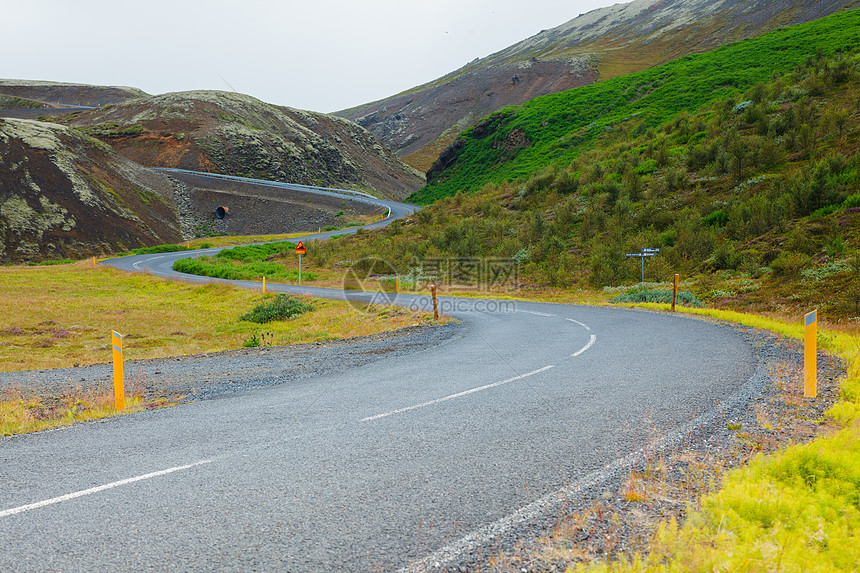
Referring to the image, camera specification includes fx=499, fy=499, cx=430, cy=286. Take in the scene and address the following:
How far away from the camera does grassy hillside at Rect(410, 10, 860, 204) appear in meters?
52.7

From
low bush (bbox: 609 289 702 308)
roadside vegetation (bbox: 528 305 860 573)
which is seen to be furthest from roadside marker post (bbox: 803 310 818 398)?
low bush (bbox: 609 289 702 308)

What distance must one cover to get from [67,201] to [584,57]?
413ft

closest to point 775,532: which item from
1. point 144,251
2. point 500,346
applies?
point 500,346

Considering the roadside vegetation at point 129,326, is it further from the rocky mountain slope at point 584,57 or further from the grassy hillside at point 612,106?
the rocky mountain slope at point 584,57

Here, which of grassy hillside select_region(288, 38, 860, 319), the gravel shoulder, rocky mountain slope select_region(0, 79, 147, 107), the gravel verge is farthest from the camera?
rocky mountain slope select_region(0, 79, 147, 107)

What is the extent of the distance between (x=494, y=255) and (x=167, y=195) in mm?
51846

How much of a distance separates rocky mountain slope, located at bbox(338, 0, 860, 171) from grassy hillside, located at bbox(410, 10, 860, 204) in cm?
3444

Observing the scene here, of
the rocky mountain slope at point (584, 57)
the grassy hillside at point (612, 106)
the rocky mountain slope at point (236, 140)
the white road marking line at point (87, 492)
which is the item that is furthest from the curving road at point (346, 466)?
the rocky mountain slope at point (584, 57)

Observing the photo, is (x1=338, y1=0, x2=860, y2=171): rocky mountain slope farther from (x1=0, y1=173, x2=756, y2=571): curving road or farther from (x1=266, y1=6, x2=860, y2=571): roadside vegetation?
(x1=0, y1=173, x2=756, y2=571): curving road

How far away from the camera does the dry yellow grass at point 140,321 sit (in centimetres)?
1484

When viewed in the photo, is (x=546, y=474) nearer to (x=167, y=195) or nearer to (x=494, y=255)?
(x=494, y=255)

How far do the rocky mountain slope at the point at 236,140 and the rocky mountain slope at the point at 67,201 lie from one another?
14602 mm

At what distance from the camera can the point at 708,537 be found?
3107 millimetres

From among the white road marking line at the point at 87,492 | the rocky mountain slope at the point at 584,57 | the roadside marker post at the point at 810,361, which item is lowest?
the white road marking line at the point at 87,492
